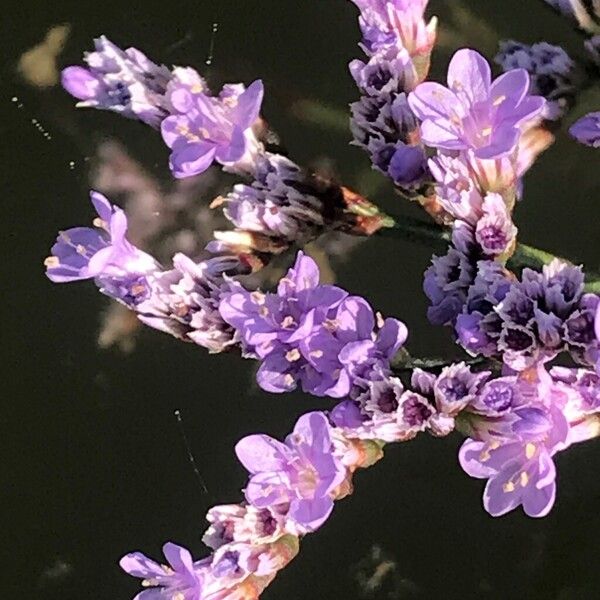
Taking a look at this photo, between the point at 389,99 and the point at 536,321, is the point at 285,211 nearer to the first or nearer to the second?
the point at 389,99

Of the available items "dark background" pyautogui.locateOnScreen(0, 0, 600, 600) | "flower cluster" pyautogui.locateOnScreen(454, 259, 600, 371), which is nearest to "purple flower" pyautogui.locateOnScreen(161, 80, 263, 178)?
"flower cluster" pyautogui.locateOnScreen(454, 259, 600, 371)

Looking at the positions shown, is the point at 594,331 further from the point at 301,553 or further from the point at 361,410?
the point at 301,553

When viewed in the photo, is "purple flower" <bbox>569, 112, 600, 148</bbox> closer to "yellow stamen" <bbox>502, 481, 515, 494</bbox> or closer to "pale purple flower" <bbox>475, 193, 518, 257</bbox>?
"pale purple flower" <bbox>475, 193, 518, 257</bbox>

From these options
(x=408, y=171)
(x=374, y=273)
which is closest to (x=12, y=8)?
(x=374, y=273)

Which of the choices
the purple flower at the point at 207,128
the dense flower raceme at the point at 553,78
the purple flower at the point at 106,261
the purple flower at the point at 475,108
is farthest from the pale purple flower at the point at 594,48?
the purple flower at the point at 106,261

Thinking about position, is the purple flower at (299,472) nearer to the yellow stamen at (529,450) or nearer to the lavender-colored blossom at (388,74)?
the yellow stamen at (529,450)
